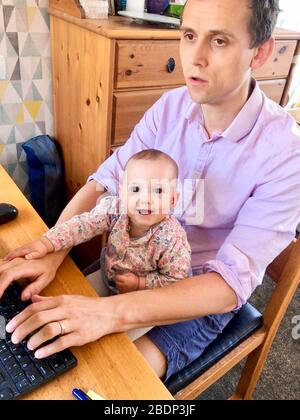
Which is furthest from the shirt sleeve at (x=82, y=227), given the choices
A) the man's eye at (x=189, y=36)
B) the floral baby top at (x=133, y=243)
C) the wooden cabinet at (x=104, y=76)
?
the wooden cabinet at (x=104, y=76)

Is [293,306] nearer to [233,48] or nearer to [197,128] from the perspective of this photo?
[197,128]

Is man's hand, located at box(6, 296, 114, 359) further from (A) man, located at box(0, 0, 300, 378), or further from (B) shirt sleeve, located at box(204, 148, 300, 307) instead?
(B) shirt sleeve, located at box(204, 148, 300, 307)

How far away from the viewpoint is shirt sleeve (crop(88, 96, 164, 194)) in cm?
113

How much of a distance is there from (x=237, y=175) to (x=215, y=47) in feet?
1.03

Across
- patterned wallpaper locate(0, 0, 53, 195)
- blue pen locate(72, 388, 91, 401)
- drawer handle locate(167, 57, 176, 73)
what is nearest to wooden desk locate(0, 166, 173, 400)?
blue pen locate(72, 388, 91, 401)

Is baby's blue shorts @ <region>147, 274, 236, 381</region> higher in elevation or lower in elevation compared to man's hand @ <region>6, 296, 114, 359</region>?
lower

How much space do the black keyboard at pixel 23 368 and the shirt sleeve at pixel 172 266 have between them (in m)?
0.29

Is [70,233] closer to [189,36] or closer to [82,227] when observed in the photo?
[82,227]

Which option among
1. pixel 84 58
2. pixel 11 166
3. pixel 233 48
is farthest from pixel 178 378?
pixel 11 166

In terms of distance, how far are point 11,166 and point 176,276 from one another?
1.40 m

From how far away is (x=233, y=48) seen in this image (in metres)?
0.85

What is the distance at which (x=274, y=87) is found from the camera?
200 centimetres

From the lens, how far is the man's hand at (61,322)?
60 centimetres

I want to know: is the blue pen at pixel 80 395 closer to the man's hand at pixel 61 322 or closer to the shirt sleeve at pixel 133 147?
the man's hand at pixel 61 322
